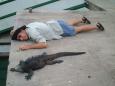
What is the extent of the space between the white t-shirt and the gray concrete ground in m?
0.14

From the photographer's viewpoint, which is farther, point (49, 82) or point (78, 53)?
point (78, 53)

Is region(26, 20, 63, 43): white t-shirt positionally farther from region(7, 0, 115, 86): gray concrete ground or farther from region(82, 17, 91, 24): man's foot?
region(82, 17, 91, 24): man's foot

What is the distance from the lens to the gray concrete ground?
14.7 feet

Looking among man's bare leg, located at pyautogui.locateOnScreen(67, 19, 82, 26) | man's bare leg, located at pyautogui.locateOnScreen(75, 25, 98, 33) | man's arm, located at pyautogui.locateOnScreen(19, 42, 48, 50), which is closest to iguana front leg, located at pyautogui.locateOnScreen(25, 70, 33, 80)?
man's arm, located at pyautogui.locateOnScreen(19, 42, 48, 50)

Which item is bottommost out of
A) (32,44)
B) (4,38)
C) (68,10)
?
(4,38)

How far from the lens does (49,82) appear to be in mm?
4477

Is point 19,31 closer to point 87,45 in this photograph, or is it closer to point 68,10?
point 87,45

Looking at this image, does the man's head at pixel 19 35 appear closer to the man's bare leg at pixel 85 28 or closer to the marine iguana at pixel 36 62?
the marine iguana at pixel 36 62

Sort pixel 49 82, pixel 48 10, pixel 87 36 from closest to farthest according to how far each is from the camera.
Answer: pixel 49 82 → pixel 87 36 → pixel 48 10

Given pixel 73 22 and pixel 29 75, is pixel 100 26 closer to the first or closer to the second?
pixel 73 22

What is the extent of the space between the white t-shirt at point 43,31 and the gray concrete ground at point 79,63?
142mm

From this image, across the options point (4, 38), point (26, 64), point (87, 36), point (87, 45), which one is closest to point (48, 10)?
point (4, 38)

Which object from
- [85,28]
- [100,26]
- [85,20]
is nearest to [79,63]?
[85,28]

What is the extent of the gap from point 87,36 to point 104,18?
4.45ft
